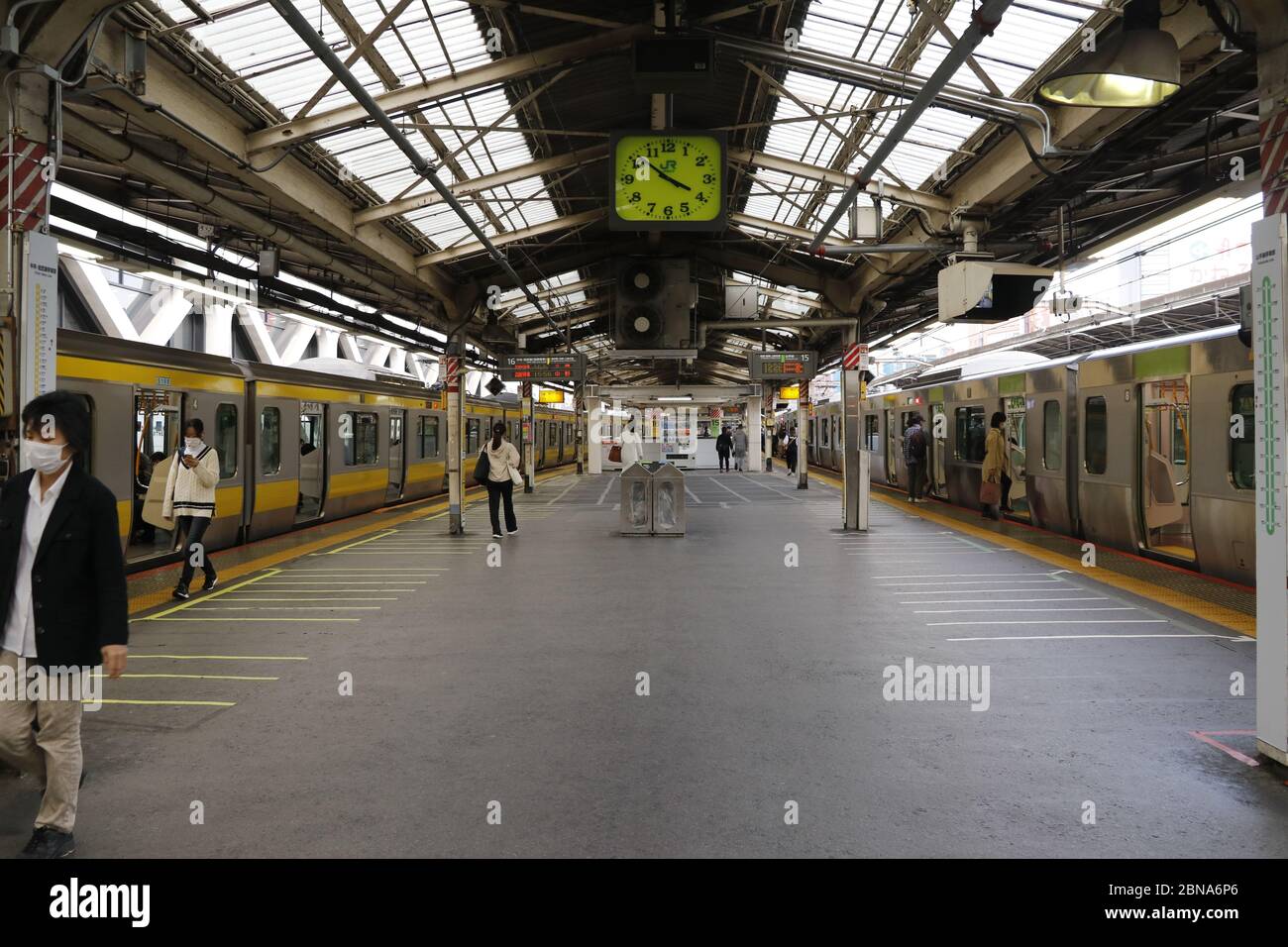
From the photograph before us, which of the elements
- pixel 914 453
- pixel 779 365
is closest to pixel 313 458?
pixel 779 365

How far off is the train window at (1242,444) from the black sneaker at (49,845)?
9.15 m

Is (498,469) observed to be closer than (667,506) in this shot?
Yes

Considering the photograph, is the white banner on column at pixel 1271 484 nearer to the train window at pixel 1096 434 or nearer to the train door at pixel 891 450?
the train window at pixel 1096 434

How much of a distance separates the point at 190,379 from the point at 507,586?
481cm

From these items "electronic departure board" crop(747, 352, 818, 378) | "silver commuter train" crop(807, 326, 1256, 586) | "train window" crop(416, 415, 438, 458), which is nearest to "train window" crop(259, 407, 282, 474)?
"train window" crop(416, 415, 438, 458)

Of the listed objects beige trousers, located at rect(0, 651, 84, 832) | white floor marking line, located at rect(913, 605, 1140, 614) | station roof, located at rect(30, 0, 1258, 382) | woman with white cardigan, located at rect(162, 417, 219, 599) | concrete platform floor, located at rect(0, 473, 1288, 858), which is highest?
station roof, located at rect(30, 0, 1258, 382)

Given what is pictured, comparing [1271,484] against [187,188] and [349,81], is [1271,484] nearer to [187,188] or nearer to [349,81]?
[349,81]

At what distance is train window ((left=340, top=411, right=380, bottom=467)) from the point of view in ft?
52.2

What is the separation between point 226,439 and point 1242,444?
37.5 feet

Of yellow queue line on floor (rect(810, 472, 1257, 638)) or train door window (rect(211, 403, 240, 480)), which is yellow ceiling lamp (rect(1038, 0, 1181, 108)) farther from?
train door window (rect(211, 403, 240, 480))

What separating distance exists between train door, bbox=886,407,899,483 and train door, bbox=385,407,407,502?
11659 mm

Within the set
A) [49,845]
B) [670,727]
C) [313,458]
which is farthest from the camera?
[313,458]

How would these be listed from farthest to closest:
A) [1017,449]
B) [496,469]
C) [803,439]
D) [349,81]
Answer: [803,439], [1017,449], [496,469], [349,81]

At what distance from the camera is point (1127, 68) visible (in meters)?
5.02
